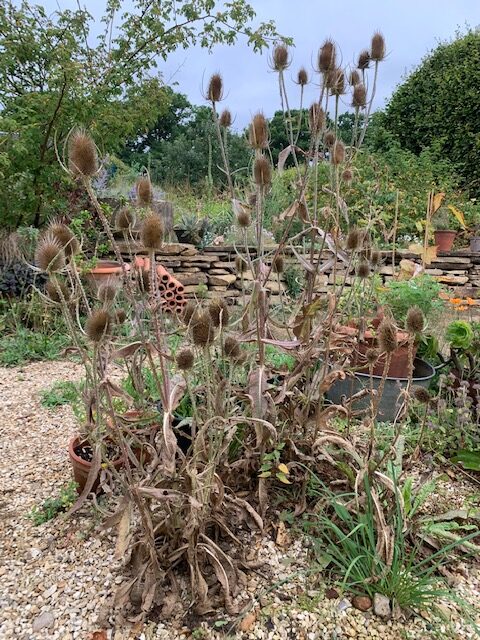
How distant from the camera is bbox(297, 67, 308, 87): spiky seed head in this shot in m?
1.80

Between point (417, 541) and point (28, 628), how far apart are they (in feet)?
3.62

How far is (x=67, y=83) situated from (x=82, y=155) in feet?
13.8

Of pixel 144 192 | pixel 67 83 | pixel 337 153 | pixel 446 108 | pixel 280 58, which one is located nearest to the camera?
pixel 144 192

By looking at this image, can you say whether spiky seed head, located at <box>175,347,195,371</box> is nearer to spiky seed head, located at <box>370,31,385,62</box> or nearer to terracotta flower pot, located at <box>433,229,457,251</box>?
spiky seed head, located at <box>370,31,385,62</box>

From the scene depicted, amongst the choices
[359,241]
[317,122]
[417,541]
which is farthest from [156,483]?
[317,122]

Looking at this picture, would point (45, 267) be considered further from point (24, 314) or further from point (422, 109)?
point (422, 109)

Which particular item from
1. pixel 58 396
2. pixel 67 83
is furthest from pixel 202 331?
pixel 67 83

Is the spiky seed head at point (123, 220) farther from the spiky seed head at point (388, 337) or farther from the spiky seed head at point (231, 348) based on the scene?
the spiky seed head at point (388, 337)

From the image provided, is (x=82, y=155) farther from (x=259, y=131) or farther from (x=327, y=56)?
(x=327, y=56)

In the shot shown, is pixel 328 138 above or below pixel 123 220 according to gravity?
above

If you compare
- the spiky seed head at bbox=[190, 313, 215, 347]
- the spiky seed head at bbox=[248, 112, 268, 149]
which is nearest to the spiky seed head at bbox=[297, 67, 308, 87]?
the spiky seed head at bbox=[248, 112, 268, 149]

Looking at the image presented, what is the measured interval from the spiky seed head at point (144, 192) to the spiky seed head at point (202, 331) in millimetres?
329

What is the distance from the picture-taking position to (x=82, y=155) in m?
1.08

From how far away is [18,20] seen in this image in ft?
16.0
